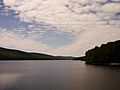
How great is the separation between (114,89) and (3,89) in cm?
2937

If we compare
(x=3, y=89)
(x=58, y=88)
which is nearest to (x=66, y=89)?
(x=58, y=88)

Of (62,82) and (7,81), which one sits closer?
(62,82)

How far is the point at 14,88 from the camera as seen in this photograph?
66000 mm

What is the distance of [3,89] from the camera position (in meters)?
64.0

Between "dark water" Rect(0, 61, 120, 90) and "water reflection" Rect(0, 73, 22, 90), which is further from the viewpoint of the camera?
"water reflection" Rect(0, 73, 22, 90)

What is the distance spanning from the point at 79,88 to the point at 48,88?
27.8 ft

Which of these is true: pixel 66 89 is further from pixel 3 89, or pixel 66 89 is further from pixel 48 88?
pixel 3 89

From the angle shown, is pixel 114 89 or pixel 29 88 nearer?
pixel 114 89

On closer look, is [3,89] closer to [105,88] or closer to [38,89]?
[38,89]

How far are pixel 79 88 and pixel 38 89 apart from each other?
1114 cm

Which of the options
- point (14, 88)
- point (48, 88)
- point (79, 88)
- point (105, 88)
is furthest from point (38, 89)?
point (105, 88)

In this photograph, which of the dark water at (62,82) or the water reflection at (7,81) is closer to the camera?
the dark water at (62,82)

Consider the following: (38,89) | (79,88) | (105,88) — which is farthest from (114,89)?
(38,89)

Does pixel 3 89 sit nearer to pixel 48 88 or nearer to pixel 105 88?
pixel 48 88
